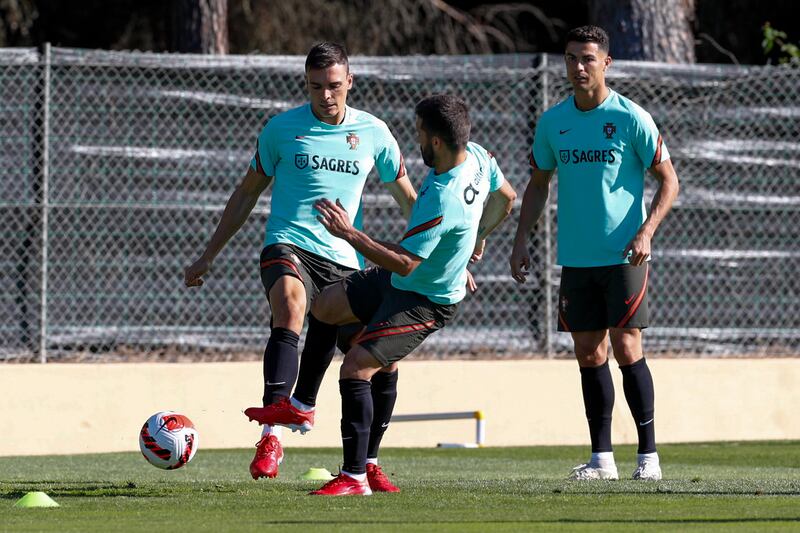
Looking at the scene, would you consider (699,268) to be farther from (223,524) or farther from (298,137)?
(223,524)

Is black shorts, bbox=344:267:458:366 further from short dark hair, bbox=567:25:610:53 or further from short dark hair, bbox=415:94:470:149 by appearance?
short dark hair, bbox=567:25:610:53

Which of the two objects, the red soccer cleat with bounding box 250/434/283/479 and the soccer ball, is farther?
the soccer ball

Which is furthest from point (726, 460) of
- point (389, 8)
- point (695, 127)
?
point (389, 8)

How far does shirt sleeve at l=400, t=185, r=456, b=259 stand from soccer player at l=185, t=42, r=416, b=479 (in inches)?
42.4

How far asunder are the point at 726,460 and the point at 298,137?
418 centimetres

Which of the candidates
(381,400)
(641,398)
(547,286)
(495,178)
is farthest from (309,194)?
(547,286)

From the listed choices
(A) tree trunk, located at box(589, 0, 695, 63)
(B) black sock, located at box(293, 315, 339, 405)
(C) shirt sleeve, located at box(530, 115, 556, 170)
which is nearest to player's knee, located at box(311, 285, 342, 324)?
(B) black sock, located at box(293, 315, 339, 405)

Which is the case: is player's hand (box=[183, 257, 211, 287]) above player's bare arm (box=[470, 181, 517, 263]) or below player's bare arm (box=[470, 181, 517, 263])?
below

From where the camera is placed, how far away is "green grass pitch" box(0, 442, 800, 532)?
5.98 meters

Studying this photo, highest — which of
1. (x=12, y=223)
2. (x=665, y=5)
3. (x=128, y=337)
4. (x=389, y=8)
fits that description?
(x=389, y=8)

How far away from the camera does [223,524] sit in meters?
5.98

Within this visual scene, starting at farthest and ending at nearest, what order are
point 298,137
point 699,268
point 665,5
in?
point 665,5 → point 699,268 → point 298,137

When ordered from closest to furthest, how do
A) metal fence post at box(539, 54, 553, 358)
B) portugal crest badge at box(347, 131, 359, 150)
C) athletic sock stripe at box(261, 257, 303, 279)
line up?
athletic sock stripe at box(261, 257, 303, 279) < portugal crest badge at box(347, 131, 359, 150) < metal fence post at box(539, 54, 553, 358)

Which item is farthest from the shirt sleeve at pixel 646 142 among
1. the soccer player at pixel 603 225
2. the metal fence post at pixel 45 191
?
the metal fence post at pixel 45 191
